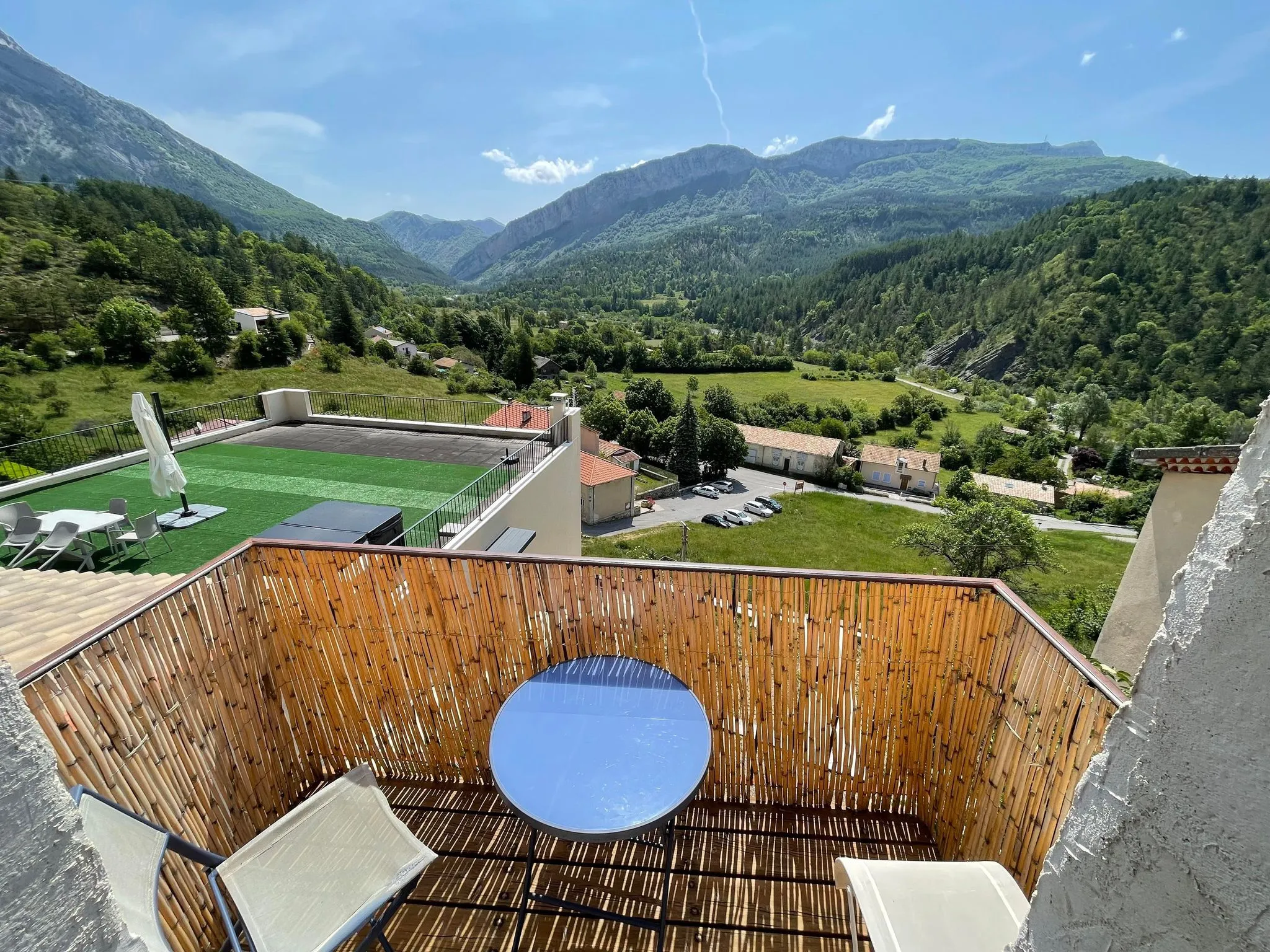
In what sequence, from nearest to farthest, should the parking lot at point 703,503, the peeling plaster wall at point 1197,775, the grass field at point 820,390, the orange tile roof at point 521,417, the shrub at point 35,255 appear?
the peeling plaster wall at point 1197,775 < the orange tile roof at point 521,417 < the parking lot at point 703,503 < the shrub at point 35,255 < the grass field at point 820,390

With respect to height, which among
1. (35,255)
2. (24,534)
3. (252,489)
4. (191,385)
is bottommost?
(191,385)

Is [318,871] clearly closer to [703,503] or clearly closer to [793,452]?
[703,503]

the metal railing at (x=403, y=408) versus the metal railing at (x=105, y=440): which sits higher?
the metal railing at (x=105, y=440)

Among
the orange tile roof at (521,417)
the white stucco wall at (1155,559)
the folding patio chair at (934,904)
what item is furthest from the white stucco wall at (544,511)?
the white stucco wall at (1155,559)

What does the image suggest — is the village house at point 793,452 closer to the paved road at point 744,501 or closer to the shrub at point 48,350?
the paved road at point 744,501

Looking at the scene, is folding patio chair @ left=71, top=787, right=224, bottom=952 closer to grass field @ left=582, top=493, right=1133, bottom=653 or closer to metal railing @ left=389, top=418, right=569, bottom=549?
metal railing @ left=389, top=418, right=569, bottom=549

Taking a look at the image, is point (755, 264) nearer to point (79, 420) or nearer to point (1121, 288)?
point (1121, 288)

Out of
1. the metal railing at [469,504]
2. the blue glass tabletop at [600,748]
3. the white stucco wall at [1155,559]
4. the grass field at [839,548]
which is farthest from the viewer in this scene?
the grass field at [839,548]

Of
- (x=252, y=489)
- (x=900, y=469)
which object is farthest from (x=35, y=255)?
(x=900, y=469)
